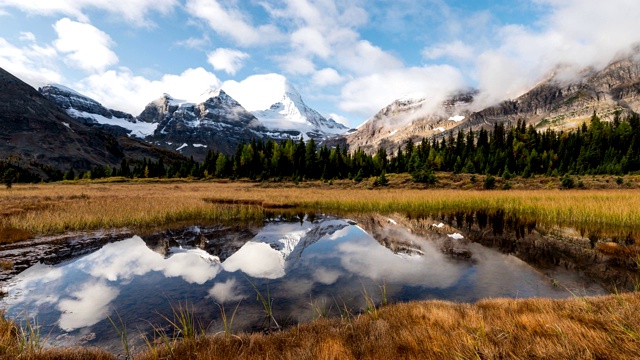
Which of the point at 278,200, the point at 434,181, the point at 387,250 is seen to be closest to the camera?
the point at 387,250

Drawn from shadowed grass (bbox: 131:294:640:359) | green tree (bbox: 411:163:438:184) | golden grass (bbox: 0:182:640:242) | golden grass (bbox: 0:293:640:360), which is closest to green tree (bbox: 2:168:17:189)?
golden grass (bbox: 0:182:640:242)

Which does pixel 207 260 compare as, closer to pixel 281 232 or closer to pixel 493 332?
pixel 281 232

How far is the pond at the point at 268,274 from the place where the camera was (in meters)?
7.35

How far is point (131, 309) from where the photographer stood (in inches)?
303

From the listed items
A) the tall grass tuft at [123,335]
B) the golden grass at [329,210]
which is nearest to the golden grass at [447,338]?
the tall grass tuft at [123,335]

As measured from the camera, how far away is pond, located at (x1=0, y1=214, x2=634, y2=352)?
7352 mm

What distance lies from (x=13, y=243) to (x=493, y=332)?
19017 millimetres

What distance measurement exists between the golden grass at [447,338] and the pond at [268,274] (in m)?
1.05

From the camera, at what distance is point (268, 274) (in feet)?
34.7

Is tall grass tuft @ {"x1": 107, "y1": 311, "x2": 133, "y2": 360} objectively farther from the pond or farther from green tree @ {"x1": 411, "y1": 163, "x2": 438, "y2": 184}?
green tree @ {"x1": 411, "y1": 163, "x2": 438, "y2": 184}

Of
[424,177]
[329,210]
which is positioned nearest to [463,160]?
[424,177]

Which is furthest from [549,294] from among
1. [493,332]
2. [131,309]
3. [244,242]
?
[244,242]

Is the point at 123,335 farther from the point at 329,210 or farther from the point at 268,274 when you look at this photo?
the point at 329,210

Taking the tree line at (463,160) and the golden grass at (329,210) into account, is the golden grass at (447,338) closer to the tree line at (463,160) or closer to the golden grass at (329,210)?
the golden grass at (329,210)
